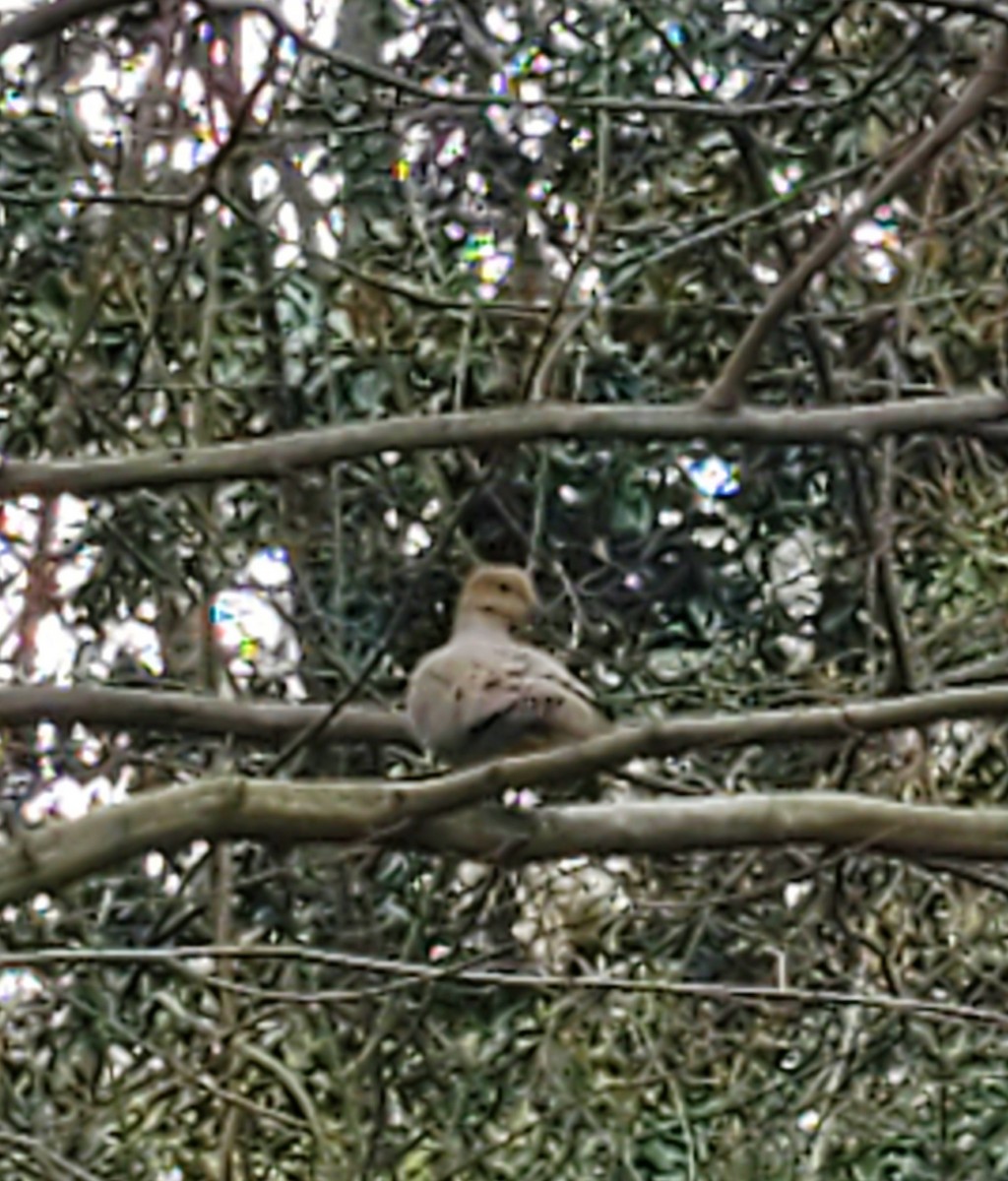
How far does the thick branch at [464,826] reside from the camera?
12.7 feet

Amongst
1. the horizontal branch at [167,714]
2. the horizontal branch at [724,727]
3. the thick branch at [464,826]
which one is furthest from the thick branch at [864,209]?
the horizontal branch at [167,714]

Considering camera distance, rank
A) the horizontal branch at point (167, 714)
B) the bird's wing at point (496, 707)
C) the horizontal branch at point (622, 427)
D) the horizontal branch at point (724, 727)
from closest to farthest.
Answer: the horizontal branch at point (724, 727) < the horizontal branch at point (622, 427) < the horizontal branch at point (167, 714) < the bird's wing at point (496, 707)

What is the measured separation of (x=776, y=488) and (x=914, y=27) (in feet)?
3.62

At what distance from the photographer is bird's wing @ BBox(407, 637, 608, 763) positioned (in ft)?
15.0

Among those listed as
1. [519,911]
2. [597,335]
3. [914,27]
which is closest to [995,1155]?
[519,911]

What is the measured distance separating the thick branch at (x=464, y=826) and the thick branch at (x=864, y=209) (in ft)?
1.92

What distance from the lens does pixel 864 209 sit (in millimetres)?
3979

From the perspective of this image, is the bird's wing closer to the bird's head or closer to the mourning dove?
the mourning dove

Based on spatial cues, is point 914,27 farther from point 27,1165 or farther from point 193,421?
point 27,1165

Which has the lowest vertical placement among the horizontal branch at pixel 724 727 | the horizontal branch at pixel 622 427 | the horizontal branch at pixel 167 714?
the horizontal branch at pixel 724 727

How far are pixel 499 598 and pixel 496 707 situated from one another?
2.39 ft

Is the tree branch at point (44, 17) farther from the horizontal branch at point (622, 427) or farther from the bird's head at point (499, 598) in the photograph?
the bird's head at point (499, 598)

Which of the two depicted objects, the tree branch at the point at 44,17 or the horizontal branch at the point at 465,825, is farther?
the tree branch at the point at 44,17

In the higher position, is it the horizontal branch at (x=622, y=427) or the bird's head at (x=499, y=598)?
the bird's head at (x=499, y=598)
